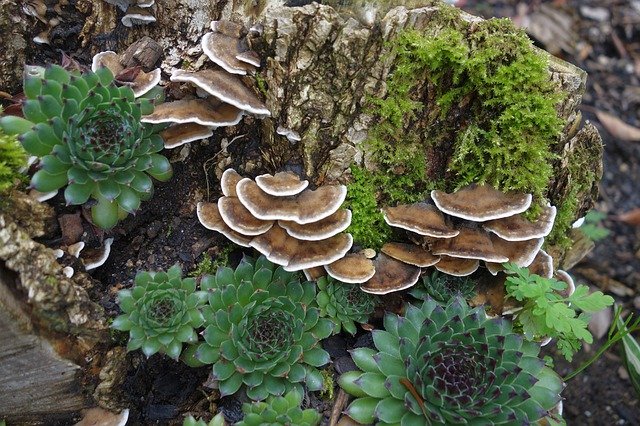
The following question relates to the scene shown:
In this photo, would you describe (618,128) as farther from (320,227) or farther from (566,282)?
(320,227)

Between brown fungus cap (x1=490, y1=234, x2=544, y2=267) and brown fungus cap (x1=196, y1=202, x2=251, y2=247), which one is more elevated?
brown fungus cap (x1=490, y1=234, x2=544, y2=267)

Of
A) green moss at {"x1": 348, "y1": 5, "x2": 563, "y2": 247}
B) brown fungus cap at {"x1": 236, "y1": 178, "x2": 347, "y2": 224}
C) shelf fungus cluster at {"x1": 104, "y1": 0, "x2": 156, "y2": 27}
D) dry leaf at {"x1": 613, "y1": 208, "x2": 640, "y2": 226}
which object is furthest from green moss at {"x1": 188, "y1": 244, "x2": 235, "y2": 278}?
dry leaf at {"x1": 613, "y1": 208, "x2": 640, "y2": 226}

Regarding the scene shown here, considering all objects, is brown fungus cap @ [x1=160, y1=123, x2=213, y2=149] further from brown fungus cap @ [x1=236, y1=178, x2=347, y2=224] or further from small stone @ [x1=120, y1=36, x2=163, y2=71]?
small stone @ [x1=120, y1=36, x2=163, y2=71]

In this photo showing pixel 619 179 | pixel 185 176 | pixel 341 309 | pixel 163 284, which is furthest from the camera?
pixel 619 179

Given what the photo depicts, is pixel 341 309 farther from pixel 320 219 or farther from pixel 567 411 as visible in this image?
pixel 567 411

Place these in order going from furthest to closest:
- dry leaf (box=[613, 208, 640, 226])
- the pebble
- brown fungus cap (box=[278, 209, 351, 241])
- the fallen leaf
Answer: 1. the pebble
2. the fallen leaf
3. dry leaf (box=[613, 208, 640, 226])
4. brown fungus cap (box=[278, 209, 351, 241])

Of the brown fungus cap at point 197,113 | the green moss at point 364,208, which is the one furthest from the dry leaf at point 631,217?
the brown fungus cap at point 197,113

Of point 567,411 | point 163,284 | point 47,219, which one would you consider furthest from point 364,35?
point 567,411

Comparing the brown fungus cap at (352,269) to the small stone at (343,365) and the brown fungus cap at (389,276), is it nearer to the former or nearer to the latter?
the brown fungus cap at (389,276)
